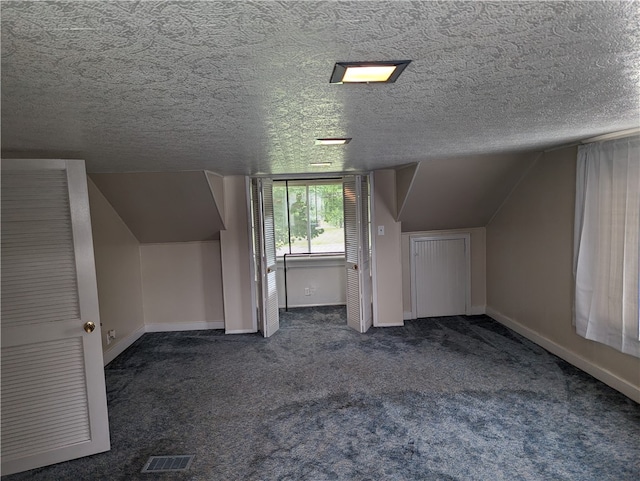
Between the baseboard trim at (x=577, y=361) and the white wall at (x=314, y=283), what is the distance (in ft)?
7.48

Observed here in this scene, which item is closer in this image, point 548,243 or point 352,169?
point 548,243

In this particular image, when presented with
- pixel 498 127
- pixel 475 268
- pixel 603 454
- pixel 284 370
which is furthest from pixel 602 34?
pixel 475 268

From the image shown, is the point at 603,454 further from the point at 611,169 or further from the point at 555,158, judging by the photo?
the point at 555,158

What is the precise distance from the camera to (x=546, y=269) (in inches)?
155

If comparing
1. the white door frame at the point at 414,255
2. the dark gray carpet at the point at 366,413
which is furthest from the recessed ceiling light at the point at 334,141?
the white door frame at the point at 414,255

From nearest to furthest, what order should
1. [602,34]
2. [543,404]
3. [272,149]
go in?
[602,34] → [272,149] → [543,404]

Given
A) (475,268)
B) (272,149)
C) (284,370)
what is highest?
(272,149)

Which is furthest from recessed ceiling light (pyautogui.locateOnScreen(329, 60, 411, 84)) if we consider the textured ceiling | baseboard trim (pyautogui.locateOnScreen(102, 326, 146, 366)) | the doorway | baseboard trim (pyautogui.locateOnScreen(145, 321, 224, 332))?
baseboard trim (pyautogui.locateOnScreen(145, 321, 224, 332))

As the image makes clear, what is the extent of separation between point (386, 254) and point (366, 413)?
228 cm

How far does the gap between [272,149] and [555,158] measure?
2.67m

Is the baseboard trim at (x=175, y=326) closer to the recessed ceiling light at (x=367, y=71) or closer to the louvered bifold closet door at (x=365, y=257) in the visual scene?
the louvered bifold closet door at (x=365, y=257)

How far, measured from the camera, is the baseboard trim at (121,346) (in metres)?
4.10

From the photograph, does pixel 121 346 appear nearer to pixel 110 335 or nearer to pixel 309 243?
pixel 110 335

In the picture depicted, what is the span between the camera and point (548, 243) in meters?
3.89
